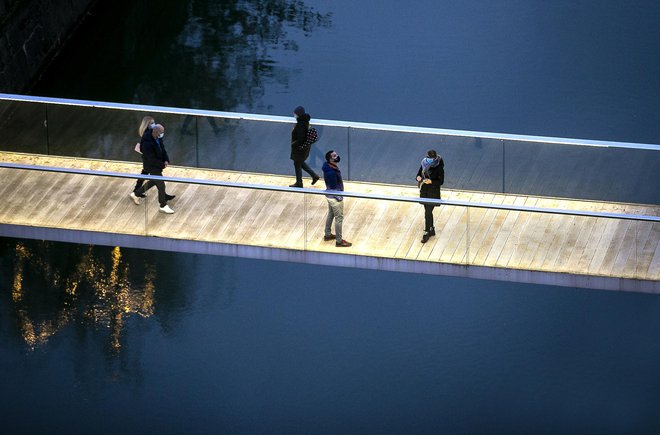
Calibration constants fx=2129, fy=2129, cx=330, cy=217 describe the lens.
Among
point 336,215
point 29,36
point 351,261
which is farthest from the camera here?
point 29,36

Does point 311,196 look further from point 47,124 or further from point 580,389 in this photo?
point 580,389

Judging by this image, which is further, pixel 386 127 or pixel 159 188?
pixel 386 127

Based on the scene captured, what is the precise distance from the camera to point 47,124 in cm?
3094

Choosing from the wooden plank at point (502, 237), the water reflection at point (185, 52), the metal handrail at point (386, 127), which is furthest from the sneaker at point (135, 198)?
the water reflection at point (185, 52)

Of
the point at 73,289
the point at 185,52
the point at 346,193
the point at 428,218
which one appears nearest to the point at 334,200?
the point at 346,193

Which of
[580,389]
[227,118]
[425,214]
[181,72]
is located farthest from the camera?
[181,72]

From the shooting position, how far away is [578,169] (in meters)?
29.3

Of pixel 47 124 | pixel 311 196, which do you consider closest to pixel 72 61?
pixel 47 124

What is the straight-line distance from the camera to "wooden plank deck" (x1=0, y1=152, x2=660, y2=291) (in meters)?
27.3

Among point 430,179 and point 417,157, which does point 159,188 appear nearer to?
point 430,179

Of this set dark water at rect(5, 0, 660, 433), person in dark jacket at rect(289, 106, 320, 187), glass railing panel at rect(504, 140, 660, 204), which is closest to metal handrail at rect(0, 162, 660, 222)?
person in dark jacket at rect(289, 106, 320, 187)

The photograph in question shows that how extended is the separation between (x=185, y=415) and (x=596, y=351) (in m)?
6.93

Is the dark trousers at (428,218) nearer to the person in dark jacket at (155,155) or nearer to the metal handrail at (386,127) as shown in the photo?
the metal handrail at (386,127)

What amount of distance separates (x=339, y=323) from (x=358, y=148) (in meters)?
6.94
